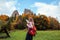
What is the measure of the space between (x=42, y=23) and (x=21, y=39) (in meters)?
5.01

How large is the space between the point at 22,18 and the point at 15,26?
0.92 meters

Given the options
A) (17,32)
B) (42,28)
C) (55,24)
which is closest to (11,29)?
(17,32)

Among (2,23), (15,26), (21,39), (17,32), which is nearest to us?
(21,39)

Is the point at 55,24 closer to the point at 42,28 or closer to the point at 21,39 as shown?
the point at 42,28

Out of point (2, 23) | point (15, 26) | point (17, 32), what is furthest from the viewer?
point (15, 26)

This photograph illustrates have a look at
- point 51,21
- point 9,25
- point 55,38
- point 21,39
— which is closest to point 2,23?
point 9,25

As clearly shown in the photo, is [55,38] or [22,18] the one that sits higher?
[22,18]

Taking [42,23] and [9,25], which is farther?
[42,23]

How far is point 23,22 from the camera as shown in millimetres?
20766

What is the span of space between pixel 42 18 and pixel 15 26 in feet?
8.19

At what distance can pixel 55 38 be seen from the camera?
16.7 m

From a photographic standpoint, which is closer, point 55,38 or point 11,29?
point 55,38

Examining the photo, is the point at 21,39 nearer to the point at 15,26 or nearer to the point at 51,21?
the point at 15,26

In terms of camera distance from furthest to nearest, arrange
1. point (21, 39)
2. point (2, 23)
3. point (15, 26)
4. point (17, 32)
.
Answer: point (15, 26)
point (17, 32)
point (2, 23)
point (21, 39)
